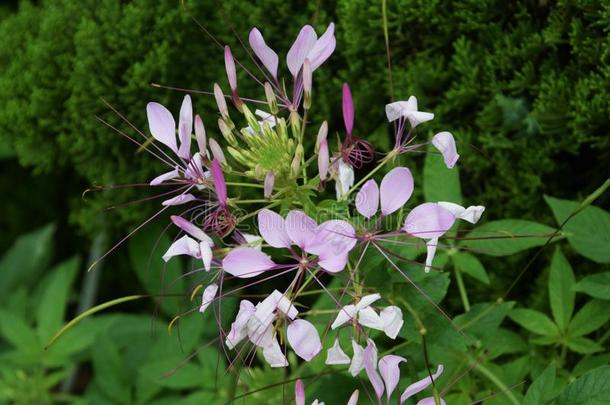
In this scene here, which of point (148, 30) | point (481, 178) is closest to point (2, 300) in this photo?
point (148, 30)

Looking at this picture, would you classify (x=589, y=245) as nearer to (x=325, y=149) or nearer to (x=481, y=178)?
(x=481, y=178)

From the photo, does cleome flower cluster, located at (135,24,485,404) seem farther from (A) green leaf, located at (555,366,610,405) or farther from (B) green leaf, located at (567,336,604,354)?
(B) green leaf, located at (567,336,604,354)

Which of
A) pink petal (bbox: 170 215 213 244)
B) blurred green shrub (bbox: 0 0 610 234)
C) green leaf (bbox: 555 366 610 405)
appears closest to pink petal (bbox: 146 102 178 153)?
pink petal (bbox: 170 215 213 244)

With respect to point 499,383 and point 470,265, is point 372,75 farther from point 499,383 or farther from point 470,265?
point 499,383

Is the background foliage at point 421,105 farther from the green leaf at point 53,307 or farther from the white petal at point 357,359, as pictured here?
the white petal at point 357,359

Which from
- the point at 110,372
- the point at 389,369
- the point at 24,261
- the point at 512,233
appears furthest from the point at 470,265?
the point at 24,261

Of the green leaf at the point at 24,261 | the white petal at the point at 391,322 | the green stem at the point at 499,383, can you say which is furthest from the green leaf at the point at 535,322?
the green leaf at the point at 24,261

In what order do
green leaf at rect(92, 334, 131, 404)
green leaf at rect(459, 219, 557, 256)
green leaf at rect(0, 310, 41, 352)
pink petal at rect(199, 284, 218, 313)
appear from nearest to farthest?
pink petal at rect(199, 284, 218, 313), green leaf at rect(459, 219, 557, 256), green leaf at rect(92, 334, 131, 404), green leaf at rect(0, 310, 41, 352)
